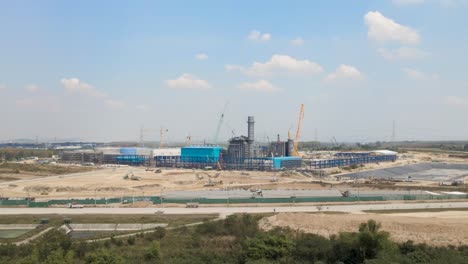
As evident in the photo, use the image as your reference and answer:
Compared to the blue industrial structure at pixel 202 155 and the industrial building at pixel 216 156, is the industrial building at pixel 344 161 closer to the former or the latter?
the industrial building at pixel 216 156

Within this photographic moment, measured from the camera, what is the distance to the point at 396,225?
30688 mm

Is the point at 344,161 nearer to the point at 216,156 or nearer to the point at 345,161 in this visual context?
the point at 345,161

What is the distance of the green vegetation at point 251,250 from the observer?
22.3 m

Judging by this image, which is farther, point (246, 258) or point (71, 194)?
point (71, 194)

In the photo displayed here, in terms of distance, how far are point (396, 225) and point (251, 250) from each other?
1213cm

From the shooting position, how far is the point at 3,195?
54875mm

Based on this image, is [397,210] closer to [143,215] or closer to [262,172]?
[143,215]

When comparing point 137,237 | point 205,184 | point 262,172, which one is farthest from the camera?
point 262,172

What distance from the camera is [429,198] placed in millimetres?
45750

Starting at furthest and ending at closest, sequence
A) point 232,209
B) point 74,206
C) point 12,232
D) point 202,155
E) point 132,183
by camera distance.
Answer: point 202,155 → point 132,183 → point 74,206 → point 232,209 → point 12,232

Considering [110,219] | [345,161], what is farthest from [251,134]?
[110,219]

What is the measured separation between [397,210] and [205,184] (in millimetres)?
32569

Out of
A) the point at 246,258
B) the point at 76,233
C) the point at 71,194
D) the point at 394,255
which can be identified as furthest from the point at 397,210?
the point at 71,194

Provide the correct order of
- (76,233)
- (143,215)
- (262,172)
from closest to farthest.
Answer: (76,233) → (143,215) → (262,172)
